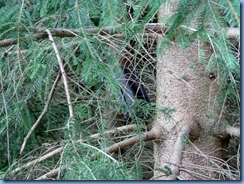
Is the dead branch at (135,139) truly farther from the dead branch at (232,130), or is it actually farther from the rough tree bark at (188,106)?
the dead branch at (232,130)

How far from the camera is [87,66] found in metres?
1.56

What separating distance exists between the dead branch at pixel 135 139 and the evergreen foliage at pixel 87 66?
0.03m

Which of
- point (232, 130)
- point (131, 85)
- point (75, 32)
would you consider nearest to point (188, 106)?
point (232, 130)

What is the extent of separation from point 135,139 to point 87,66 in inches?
29.5

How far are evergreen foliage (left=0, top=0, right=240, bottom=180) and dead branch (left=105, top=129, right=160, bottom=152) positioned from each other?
1.3 inches

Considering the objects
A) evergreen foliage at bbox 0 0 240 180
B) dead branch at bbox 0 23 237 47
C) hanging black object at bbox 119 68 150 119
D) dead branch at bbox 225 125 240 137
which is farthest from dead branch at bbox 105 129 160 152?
dead branch at bbox 0 23 237 47

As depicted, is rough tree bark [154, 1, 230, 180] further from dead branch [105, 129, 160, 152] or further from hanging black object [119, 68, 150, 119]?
hanging black object [119, 68, 150, 119]

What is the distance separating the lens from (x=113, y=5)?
1.40m

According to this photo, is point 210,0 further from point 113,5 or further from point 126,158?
point 126,158

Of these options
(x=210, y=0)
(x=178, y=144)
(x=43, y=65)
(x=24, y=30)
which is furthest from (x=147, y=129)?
(x=210, y=0)

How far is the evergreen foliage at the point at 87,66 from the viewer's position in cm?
153

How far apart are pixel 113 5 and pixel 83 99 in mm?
933

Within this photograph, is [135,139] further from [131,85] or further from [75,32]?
[75,32]

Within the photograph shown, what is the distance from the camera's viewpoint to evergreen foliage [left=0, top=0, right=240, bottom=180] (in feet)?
5.02
